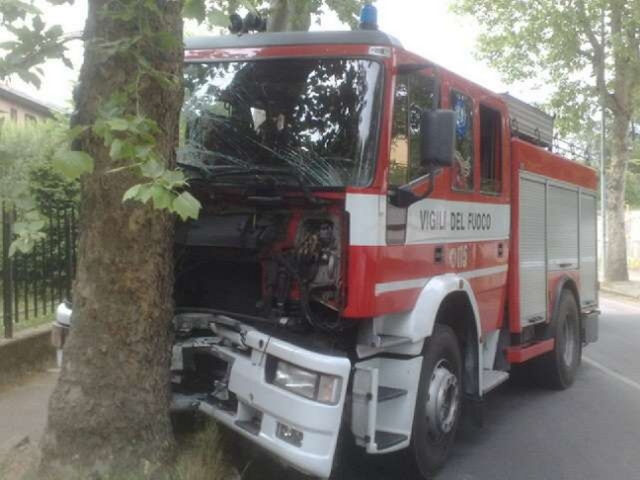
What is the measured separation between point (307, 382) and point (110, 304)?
109cm

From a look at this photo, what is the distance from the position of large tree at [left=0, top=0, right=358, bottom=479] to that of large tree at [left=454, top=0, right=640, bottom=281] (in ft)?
62.8

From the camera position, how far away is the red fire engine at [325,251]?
4.46 meters

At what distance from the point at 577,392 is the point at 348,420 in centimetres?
460

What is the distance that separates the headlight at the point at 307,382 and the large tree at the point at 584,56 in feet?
62.7

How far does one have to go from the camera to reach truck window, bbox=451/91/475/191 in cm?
582

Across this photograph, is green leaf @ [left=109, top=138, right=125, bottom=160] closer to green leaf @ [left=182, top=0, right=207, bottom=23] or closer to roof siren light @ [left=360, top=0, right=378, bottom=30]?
green leaf @ [left=182, top=0, right=207, bottom=23]

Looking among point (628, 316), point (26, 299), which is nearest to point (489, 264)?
point (26, 299)

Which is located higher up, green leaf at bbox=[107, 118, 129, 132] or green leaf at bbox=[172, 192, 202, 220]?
green leaf at bbox=[107, 118, 129, 132]

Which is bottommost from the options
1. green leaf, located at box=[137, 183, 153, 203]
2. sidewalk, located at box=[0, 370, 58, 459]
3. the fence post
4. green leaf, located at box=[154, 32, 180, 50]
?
sidewalk, located at box=[0, 370, 58, 459]

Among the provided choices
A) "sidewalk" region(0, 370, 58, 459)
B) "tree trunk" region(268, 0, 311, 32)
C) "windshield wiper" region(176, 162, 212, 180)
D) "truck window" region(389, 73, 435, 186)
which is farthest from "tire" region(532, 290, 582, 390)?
"tree trunk" region(268, 0, 311, 32)

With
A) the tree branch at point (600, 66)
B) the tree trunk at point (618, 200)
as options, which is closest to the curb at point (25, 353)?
the tree branch at point (600, 66)

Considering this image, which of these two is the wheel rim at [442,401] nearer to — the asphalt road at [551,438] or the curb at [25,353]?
the asphalt road at [551,438]

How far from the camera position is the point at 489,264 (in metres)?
6.47

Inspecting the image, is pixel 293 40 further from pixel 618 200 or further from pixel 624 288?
pixel 618 200
